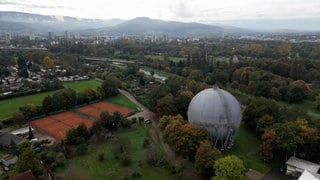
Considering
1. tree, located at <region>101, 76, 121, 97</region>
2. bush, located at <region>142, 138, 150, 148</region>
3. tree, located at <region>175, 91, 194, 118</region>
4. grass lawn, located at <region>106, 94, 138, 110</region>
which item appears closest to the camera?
bush, located at <region>142, 138, 150, 148</region>

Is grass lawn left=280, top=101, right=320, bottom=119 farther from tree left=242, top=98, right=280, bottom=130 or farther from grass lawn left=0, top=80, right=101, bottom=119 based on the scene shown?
grass lawn left=0, top=80, right=101, bottom=119

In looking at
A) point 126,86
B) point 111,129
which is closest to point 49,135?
point 111,129

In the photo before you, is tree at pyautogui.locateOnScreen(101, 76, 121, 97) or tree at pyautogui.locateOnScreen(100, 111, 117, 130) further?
tree at pyautogui.locateOnScreen(101, 76, 121, 97)

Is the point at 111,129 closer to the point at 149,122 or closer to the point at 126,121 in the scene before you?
the point at 126,121

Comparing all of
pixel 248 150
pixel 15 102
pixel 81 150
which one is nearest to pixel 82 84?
pixel 15 102

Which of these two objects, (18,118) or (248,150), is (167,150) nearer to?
(248,150)

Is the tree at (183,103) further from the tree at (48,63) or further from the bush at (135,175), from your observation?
the tree at (48,63)

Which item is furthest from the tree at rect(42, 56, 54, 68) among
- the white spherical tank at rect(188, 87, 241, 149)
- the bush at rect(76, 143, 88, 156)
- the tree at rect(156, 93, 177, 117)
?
the white spherical tank at rect(188, 87, 241, 149)
